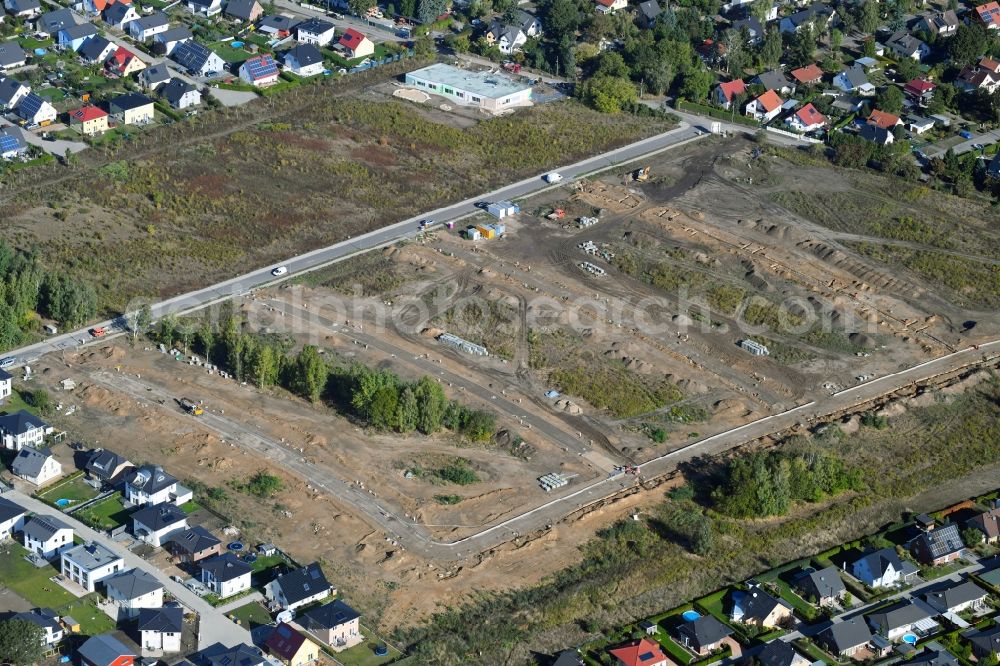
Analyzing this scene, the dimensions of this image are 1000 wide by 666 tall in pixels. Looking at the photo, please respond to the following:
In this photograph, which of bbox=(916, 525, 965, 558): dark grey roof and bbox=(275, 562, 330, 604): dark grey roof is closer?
bbox=(275, 562, 330, 604): dark grey roof

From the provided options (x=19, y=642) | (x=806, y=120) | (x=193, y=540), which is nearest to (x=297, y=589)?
(x=193, y=540)

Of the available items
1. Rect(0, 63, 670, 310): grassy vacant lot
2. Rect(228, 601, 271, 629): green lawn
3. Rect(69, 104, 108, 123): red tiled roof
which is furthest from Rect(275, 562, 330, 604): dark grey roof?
Rect(69, 104, 108, 123): red tiled roof

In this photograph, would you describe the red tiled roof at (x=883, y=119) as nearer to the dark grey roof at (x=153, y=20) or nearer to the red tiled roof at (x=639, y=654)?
the dark grey roof at (x=153, y=20)

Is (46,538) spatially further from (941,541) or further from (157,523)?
(941,541)

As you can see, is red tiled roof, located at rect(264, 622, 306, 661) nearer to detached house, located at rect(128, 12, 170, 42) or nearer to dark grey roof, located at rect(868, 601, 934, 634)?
dark grey roof, located at rect(868, 601, 934, 634)

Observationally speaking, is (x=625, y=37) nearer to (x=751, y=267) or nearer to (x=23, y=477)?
(x=751, y=267)

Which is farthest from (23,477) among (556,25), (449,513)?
(556,25)
